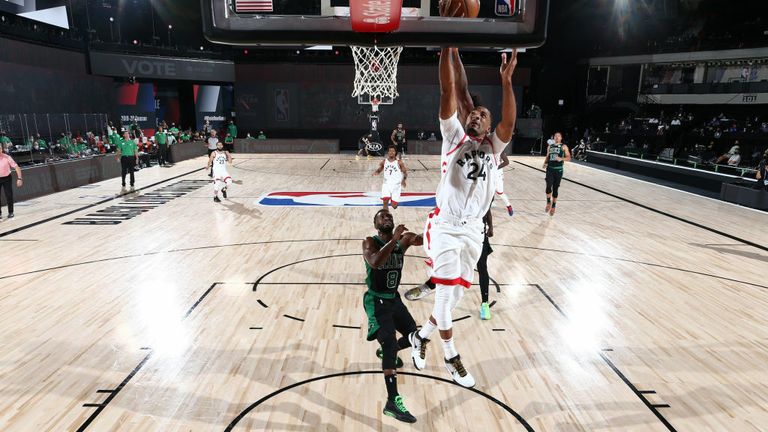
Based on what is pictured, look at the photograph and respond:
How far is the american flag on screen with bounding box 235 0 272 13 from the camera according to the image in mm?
3756

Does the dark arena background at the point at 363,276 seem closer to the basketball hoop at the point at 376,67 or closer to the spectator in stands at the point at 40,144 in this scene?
the spectator in stands at the point at 40,144

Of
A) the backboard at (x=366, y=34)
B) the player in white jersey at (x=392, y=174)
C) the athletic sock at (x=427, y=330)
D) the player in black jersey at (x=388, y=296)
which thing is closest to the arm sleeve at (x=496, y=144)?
the backboard at (x=366, y=34)

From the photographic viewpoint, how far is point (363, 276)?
22.5ft

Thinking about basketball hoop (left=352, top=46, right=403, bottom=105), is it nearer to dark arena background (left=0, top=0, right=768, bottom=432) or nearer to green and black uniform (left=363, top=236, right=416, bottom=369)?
dark arena background (left=0, top=0, right=768, bottom=432)

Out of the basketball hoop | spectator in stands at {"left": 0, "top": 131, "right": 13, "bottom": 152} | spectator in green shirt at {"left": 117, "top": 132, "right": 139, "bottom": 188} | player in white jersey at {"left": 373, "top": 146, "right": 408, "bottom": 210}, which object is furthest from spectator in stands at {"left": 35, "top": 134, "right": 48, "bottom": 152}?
player in white jersey at {"left": 373, "top": 146, "right": 408, "bottom": 210}

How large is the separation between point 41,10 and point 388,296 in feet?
76.4

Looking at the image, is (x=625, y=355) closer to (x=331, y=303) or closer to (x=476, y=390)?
(x=476, y=390)

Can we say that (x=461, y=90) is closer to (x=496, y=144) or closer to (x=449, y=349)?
(x=496, y=144)

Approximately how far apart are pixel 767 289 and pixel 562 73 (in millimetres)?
24712

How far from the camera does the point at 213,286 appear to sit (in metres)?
6.42

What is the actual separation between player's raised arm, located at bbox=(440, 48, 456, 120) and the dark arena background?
0.18ft

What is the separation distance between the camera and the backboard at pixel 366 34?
3.70 meters

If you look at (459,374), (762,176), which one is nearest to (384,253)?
(459,374)

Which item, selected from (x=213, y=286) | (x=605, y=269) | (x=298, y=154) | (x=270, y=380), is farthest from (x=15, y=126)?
(x=605, y=269)
